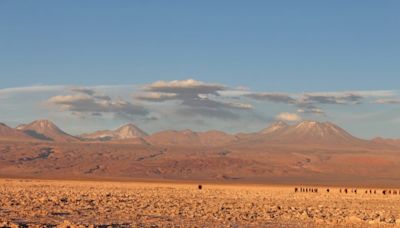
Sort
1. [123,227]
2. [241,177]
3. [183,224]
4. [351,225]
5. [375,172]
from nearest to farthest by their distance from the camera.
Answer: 1. [123,227]
2. [183,224]
3. [351,225]
4. [241,177]
5. [375,172]

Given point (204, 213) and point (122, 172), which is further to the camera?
point (122, 172)

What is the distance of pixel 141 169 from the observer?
189000 mm

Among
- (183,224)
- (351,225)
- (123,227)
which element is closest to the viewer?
(123,227)

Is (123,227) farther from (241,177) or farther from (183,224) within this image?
(241,177)

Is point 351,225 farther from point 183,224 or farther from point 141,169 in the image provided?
point 141,169

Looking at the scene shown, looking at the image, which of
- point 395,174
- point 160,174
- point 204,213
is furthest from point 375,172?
point 204,213

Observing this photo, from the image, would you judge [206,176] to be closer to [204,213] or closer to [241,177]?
[241,177]

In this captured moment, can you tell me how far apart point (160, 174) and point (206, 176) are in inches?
454

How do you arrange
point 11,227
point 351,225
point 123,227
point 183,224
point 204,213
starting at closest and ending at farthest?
1. point 11,227
2. point 123,227
3. point 183,224
4. point 351,225
5. point 204,213

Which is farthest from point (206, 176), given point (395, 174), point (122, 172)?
point (395, 174)

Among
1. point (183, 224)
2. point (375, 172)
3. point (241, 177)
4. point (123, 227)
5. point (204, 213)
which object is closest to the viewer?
point (123, 227)

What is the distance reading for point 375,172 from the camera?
19400cm

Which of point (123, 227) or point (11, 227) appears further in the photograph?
point (123, 227)

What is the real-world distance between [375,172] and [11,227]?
181 metres
